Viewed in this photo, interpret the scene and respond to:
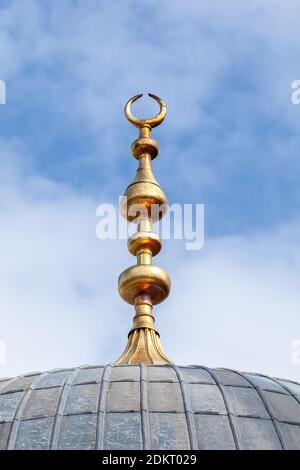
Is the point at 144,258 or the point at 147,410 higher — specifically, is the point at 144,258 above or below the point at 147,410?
above

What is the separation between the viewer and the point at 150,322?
28234mm

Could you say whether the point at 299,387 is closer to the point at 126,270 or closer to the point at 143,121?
the point at 126,270

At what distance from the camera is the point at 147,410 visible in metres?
22.1

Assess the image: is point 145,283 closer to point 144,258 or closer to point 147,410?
point 144,258

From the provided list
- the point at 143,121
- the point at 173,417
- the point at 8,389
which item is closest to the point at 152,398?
the point at 173,417

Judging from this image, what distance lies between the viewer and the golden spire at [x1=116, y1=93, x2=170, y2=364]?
2734 cm

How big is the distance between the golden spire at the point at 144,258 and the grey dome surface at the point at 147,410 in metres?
3.02

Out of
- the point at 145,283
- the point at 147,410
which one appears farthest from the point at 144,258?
the point at 147,410

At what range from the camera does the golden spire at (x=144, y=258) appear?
27.3 meters

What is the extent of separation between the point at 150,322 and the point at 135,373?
4.73m

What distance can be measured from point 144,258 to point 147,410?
707 centimetres
